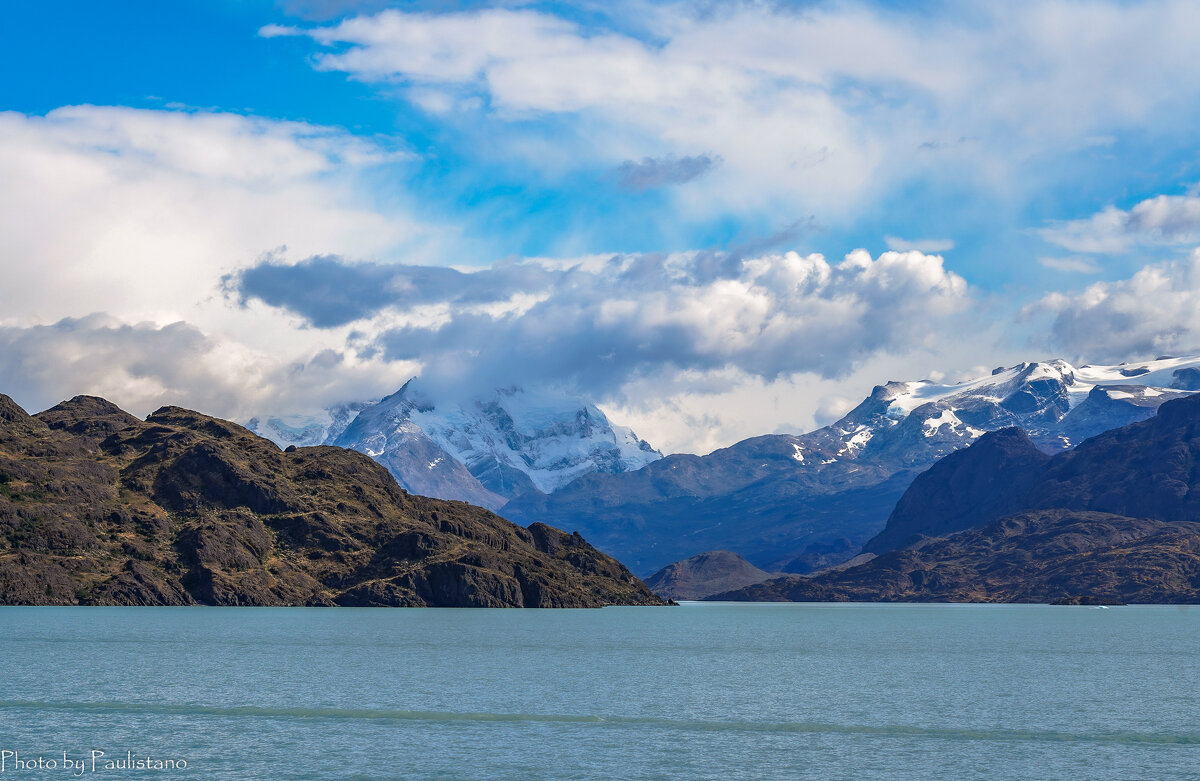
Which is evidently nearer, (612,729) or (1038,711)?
(612,729)

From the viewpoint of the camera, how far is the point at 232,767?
280ft

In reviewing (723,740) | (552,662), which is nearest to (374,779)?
(723,740)

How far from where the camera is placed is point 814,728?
359ft

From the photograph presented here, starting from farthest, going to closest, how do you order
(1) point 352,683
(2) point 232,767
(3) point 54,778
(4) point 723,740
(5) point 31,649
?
(5) point 31,649 < (1) point 352,683 < (4) point 723,740 < (2) point 232,767 < (3) point 54,778

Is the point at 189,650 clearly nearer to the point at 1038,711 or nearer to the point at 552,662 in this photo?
the point at 552,662

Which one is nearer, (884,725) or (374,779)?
(374,779)

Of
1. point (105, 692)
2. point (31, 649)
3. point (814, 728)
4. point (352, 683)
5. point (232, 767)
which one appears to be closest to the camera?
point (232, 767)

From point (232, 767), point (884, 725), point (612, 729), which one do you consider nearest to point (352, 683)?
point (612, 729)

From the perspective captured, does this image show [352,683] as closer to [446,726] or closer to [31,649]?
[446,726]

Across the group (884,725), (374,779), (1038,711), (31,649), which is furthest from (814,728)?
(31,649)

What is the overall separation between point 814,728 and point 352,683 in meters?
59.0

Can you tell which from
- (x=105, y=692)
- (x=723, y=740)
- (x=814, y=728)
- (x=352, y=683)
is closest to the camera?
(x=723, y=740)

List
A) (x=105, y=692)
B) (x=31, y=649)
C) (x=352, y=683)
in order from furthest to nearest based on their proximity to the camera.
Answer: (x=31, y=649) < (x=352, y=683) < (x=105, y=692)

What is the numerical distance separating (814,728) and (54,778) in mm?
65291
